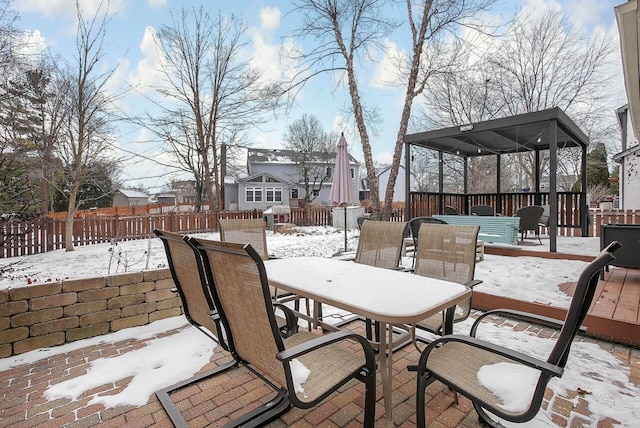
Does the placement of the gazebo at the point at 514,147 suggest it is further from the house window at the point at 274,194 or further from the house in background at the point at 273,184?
the house window at the point at 274,194

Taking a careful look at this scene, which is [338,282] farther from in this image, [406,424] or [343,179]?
[343,179]

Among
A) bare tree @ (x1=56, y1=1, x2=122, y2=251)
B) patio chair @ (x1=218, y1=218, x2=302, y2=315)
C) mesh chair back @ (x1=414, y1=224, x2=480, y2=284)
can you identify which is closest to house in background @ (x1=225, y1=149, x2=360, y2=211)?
bare tree @ (x1=56, y1=1, x2=122, y2=251)

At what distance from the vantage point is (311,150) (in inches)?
1147

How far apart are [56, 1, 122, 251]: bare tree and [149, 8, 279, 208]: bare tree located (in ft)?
16.8

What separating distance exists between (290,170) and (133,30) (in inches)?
907

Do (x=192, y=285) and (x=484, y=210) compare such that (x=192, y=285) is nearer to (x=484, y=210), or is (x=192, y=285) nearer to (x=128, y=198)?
(x=484, y=210)

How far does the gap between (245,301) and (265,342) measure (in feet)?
0.65

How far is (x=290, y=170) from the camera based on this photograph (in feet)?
100

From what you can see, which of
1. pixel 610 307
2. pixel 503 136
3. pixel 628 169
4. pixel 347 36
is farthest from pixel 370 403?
pixel 628 169

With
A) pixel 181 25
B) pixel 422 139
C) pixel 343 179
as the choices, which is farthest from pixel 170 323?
pixel 181 25

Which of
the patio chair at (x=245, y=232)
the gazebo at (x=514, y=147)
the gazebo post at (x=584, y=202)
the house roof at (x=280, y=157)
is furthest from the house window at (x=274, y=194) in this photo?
the patio chair at (x=245, y=232)

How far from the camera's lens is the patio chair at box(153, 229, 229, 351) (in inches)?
69.5

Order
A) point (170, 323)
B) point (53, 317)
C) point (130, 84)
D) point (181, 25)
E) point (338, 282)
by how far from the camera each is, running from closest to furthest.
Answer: point (338, 282)
point (53, 317)
point (170, 323)
point (130, 84)
point (181, 25)

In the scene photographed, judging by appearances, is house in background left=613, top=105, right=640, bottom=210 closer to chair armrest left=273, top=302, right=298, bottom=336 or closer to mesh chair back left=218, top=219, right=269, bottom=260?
mesh chair back left=218, top=219, right=269, bottom=260
